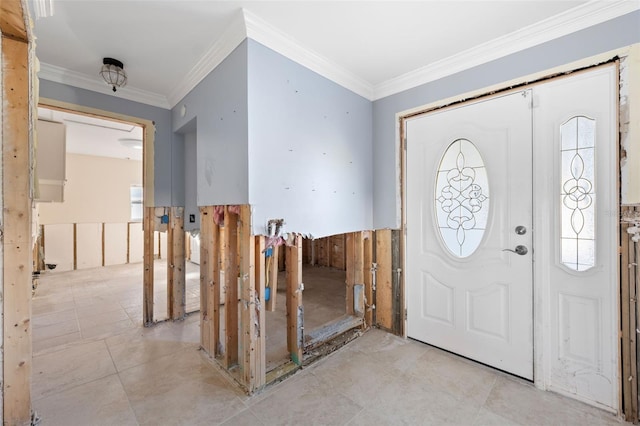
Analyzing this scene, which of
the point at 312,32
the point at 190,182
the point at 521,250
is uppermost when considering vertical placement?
the point at 312,32

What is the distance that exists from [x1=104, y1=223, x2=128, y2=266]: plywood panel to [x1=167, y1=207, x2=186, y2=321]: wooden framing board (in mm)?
4531

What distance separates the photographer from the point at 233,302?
2297mm

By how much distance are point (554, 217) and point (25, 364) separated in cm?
366

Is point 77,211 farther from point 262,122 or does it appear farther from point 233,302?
point 262,122

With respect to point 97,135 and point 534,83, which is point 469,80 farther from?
point 97,135

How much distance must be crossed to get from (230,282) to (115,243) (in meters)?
6.09

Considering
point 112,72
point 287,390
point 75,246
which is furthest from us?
point 75,246

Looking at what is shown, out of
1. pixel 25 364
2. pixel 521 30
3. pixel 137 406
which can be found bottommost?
pixel 137 406

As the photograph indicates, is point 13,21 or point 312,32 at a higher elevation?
point 312,32

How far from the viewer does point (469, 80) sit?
229 cm

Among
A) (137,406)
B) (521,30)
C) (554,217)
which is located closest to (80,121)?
(137,406)

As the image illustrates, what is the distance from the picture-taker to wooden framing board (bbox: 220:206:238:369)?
219 cm

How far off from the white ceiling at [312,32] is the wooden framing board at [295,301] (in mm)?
1598

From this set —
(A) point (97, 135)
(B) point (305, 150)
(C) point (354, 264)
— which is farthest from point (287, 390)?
(A) point (97, 135)
